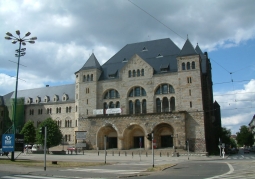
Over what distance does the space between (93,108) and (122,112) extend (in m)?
6.79

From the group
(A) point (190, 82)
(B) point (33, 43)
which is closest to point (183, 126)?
(A) point (190, 82)

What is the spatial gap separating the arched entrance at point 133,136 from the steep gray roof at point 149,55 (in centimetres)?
1229

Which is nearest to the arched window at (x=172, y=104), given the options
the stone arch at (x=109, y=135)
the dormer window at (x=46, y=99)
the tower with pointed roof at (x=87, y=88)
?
the stone arch at (x=109, y=135)

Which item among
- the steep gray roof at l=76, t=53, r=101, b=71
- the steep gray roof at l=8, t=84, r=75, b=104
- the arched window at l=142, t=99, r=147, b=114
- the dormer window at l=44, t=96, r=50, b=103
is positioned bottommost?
the arched window at l=142, t=99, r=147, b=114

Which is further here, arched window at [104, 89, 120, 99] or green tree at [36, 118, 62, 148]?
arched window at [104, 89, 120, 99]

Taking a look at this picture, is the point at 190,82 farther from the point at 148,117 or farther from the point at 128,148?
the point at 128,148

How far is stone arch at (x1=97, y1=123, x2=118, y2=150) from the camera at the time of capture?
5964cm

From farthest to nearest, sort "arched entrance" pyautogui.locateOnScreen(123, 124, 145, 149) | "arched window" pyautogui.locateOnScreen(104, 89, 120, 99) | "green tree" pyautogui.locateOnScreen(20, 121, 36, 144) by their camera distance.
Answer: "green tree" pyautogui.locateOnScreen(20, 121, 36, 144) → "arched window" pyautogui.locateOnScreen(104, 89, 120, 99) → "arched entrance" pyautogui.locateOnScreen(123, 124, 145, 149)

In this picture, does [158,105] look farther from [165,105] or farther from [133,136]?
[133,136]

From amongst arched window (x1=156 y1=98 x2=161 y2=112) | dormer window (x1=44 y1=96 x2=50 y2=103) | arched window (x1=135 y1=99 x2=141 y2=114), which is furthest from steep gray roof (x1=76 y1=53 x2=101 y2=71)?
dormer window (x1=44 y1=96 x2=50 y2=103)

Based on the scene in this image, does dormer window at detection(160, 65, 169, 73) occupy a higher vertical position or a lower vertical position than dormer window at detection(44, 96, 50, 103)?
higher

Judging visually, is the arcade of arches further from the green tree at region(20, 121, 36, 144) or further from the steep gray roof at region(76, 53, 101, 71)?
the green tree at region(20, 121, 36, 144)

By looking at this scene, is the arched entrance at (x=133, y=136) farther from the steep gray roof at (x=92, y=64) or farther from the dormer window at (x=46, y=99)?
the dormer window at (x=46, y=99)

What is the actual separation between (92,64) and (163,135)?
2273cm
